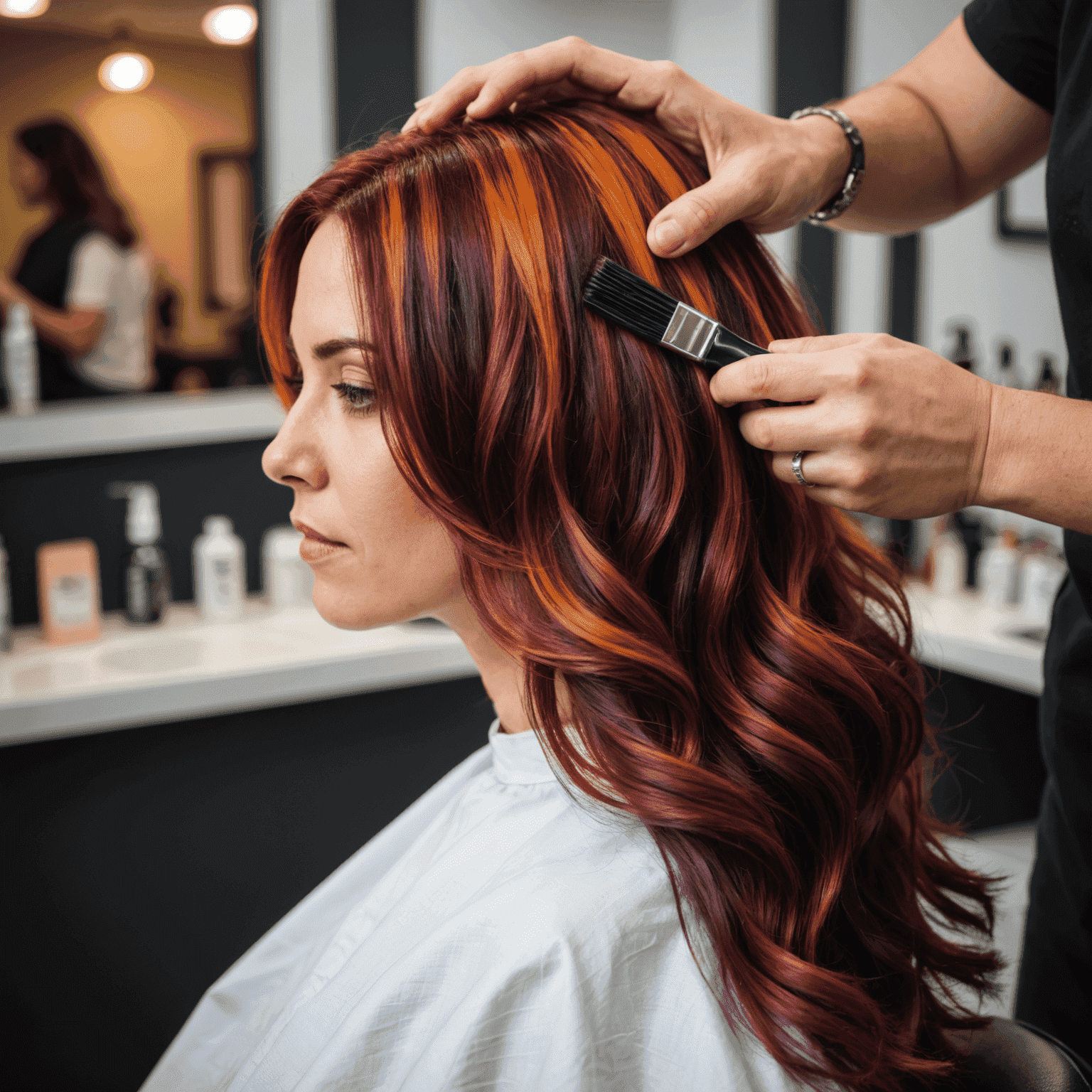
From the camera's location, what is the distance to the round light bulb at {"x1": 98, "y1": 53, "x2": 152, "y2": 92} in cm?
200

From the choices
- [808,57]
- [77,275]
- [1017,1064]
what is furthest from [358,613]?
[808,57]

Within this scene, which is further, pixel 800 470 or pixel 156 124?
pixel 156 124

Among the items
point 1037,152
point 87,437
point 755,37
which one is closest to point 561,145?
point 1037,152

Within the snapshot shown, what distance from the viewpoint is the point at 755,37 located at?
8.14 feet

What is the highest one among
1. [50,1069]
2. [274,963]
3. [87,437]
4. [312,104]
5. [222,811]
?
[312,104]

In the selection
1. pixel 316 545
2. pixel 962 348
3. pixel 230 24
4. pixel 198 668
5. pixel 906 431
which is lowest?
pixel 198 668

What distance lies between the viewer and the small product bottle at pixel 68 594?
6.72 feet

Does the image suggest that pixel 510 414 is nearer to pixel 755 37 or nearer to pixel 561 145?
pixel 561 145

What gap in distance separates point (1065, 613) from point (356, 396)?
2.31 feet

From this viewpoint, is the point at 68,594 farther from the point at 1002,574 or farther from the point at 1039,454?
the point at 1002,574

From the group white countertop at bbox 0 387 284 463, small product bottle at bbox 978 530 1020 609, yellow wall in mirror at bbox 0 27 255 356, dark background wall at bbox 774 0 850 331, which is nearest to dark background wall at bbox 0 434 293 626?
white countertop at bbox 0 387 284 463

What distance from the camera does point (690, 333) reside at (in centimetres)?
75

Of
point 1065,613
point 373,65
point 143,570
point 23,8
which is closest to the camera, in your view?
point 1065,613

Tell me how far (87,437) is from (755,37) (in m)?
1.77
